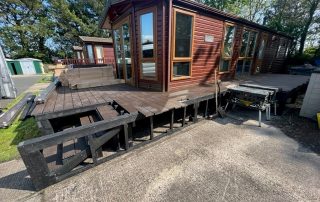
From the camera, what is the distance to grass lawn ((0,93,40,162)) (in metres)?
2.72

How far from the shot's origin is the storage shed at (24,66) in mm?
16750

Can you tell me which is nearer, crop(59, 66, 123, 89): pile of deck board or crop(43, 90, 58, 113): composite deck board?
crop(43, 90, 58, 113): composite deck board

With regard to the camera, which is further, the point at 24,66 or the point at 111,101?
the point at 24,66

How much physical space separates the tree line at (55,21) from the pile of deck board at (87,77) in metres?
15.5

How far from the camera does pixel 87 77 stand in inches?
204

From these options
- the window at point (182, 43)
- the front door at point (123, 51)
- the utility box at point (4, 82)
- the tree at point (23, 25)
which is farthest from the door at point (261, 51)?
the tree at point (23, 25)

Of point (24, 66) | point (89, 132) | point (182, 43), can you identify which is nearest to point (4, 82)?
point (89, 132)

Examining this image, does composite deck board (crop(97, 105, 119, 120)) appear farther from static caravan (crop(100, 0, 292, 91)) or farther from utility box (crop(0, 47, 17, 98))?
utility box (crop(0, 47, 17, 98))

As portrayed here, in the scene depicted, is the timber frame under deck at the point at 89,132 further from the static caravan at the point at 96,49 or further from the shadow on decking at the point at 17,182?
the static caravan at the point at 96,49

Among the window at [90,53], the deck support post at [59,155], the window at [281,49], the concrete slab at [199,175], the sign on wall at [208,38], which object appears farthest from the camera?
the window at [90,53]

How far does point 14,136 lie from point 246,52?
8.78 m

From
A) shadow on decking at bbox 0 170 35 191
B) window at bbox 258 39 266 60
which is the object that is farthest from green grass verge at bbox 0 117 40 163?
window at bbox 258 39 266 60

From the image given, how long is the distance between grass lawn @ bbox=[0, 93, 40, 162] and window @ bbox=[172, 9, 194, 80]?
381cm

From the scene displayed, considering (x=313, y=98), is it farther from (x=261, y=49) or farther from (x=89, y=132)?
(x=89, y=132)
